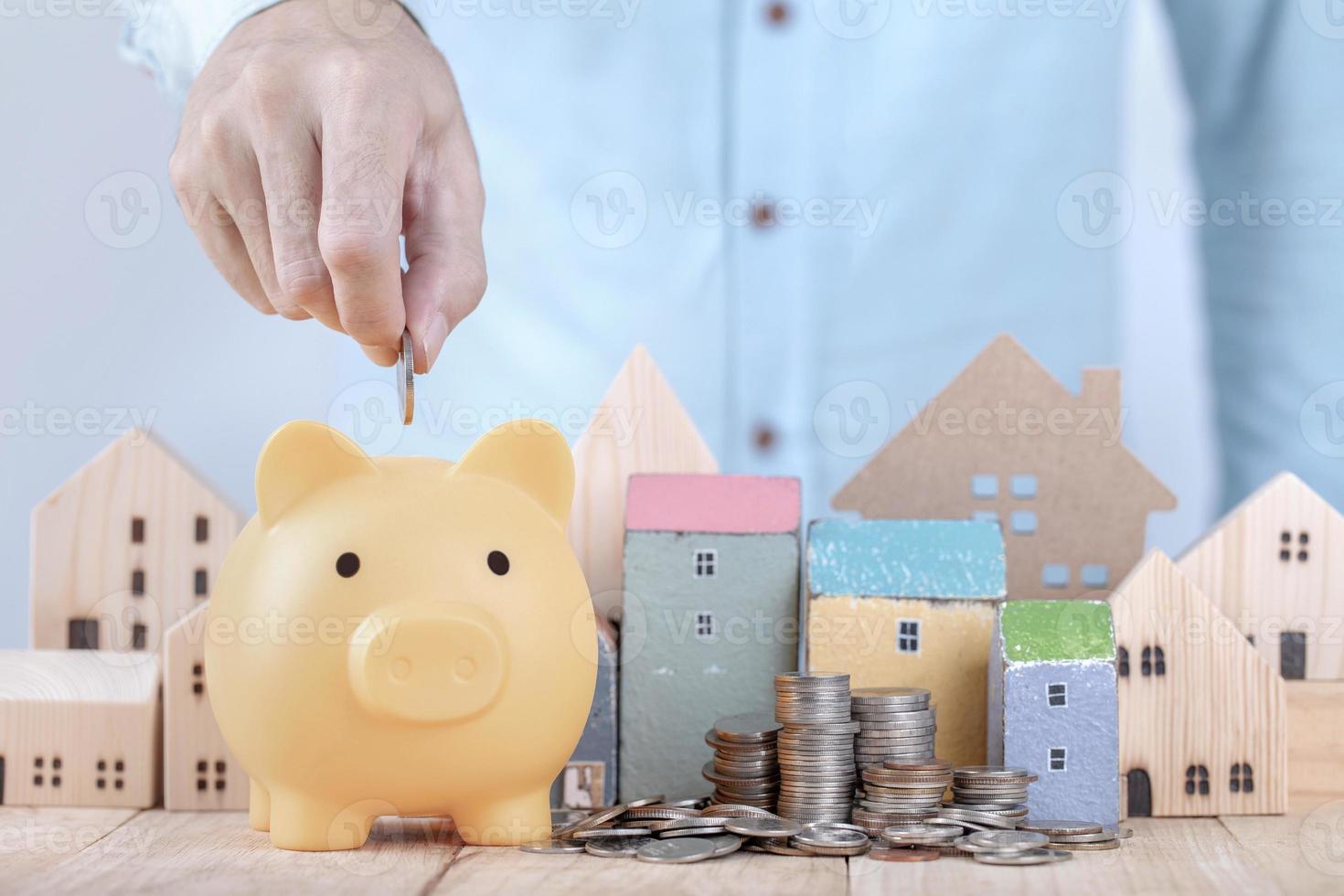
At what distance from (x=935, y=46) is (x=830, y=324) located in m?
0.46

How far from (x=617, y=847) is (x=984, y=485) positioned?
726 millimetres

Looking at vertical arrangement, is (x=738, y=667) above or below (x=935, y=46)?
below

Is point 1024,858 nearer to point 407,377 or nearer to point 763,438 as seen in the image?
point 407,377

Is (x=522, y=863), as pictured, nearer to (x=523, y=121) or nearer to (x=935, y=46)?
(x=523, y=121)

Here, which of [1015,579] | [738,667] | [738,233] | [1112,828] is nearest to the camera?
[1112,828]

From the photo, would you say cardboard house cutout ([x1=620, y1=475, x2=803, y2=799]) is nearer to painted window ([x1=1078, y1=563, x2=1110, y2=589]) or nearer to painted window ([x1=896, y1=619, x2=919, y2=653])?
painted window ([x1=896, y1=619, x2=919, y2=653])

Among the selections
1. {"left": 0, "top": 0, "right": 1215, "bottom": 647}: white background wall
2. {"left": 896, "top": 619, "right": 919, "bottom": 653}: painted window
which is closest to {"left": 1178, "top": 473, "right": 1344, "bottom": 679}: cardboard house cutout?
{"left": 896, "top": 619, "right": 919, "bottom": 653}: painted window

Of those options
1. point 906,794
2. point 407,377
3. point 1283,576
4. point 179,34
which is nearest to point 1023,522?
point 1283,576

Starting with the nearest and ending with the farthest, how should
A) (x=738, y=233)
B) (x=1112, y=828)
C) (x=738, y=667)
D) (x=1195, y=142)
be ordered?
(x=1112, y=828) → (x=738, y=667) → (x=738, y=233) → (x=1195, y=142)

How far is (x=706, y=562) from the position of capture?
145 cm

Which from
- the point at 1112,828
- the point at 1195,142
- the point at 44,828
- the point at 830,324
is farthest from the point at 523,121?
the point at 1112,828

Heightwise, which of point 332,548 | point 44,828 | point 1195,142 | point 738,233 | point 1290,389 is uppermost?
point 1195,142

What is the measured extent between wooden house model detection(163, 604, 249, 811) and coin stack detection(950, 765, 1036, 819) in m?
0.76

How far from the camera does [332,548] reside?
1.12 m
